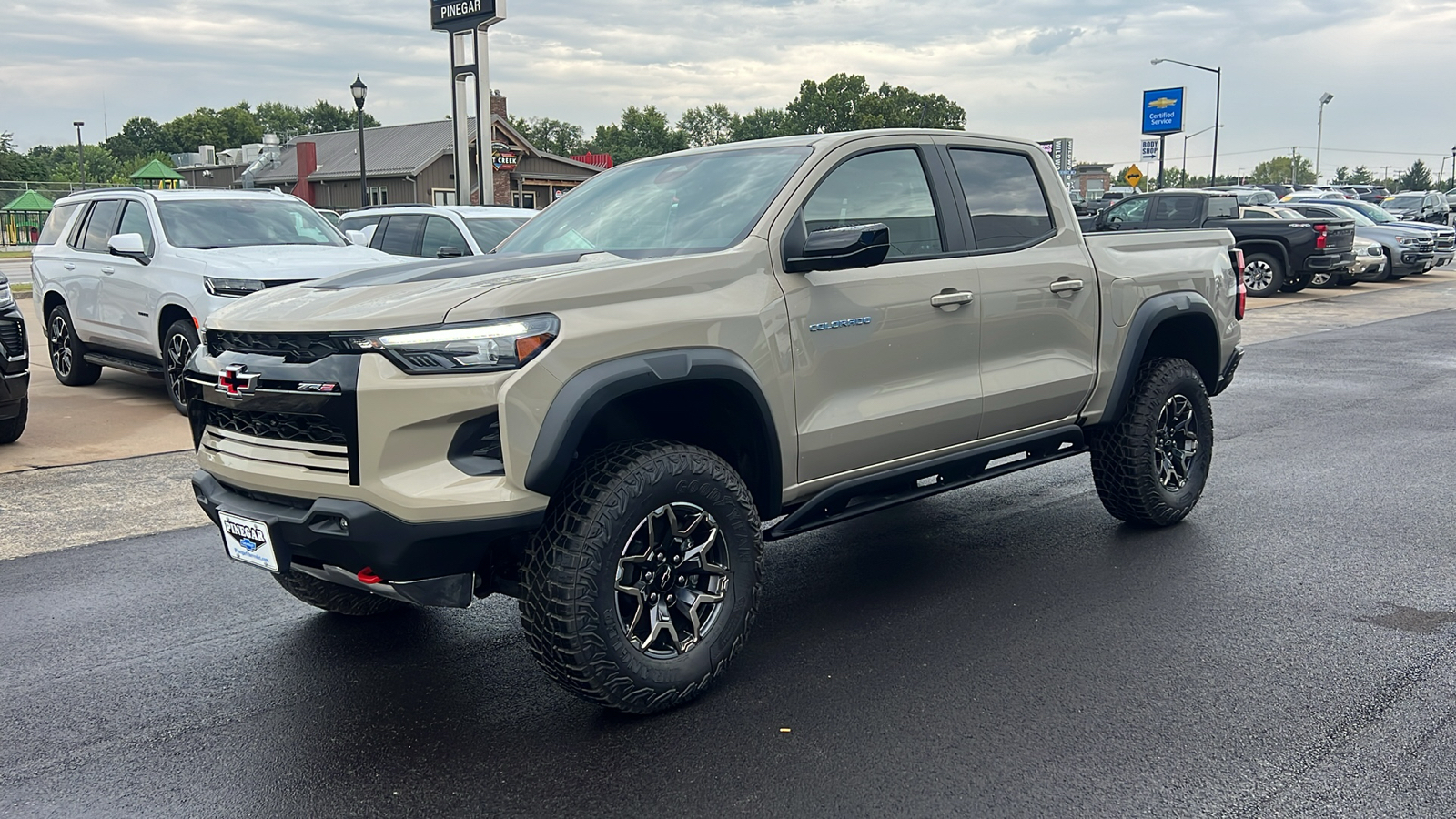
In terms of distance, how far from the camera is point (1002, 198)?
522 cm

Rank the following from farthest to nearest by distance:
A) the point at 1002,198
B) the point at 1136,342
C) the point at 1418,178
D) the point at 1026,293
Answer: the point at 1418,178
the point at 1136,342
the point at 1002,198
the point at 1026,293

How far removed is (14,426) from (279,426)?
19.2 ft

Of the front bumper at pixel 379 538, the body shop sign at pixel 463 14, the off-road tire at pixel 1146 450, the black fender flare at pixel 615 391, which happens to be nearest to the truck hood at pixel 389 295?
the black fender flare at pixel 615 391

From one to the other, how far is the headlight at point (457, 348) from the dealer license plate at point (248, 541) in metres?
0.69

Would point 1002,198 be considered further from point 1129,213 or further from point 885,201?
point 1129,213

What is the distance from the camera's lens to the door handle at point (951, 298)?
4.59 metres

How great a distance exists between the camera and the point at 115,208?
10.4m

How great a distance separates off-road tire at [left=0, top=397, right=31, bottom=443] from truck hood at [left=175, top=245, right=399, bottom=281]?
5.30ft

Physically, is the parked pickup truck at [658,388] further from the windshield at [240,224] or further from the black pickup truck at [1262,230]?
the black pickup truck at [1262,230]

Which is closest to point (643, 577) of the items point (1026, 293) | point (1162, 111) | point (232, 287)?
point (1026, 293)

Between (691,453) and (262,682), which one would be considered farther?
(262,682)

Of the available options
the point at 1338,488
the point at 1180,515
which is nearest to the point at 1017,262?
the point at 1180,515

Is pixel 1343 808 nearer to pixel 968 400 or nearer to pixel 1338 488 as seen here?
pixel 968 400

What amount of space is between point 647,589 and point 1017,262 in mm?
2392
